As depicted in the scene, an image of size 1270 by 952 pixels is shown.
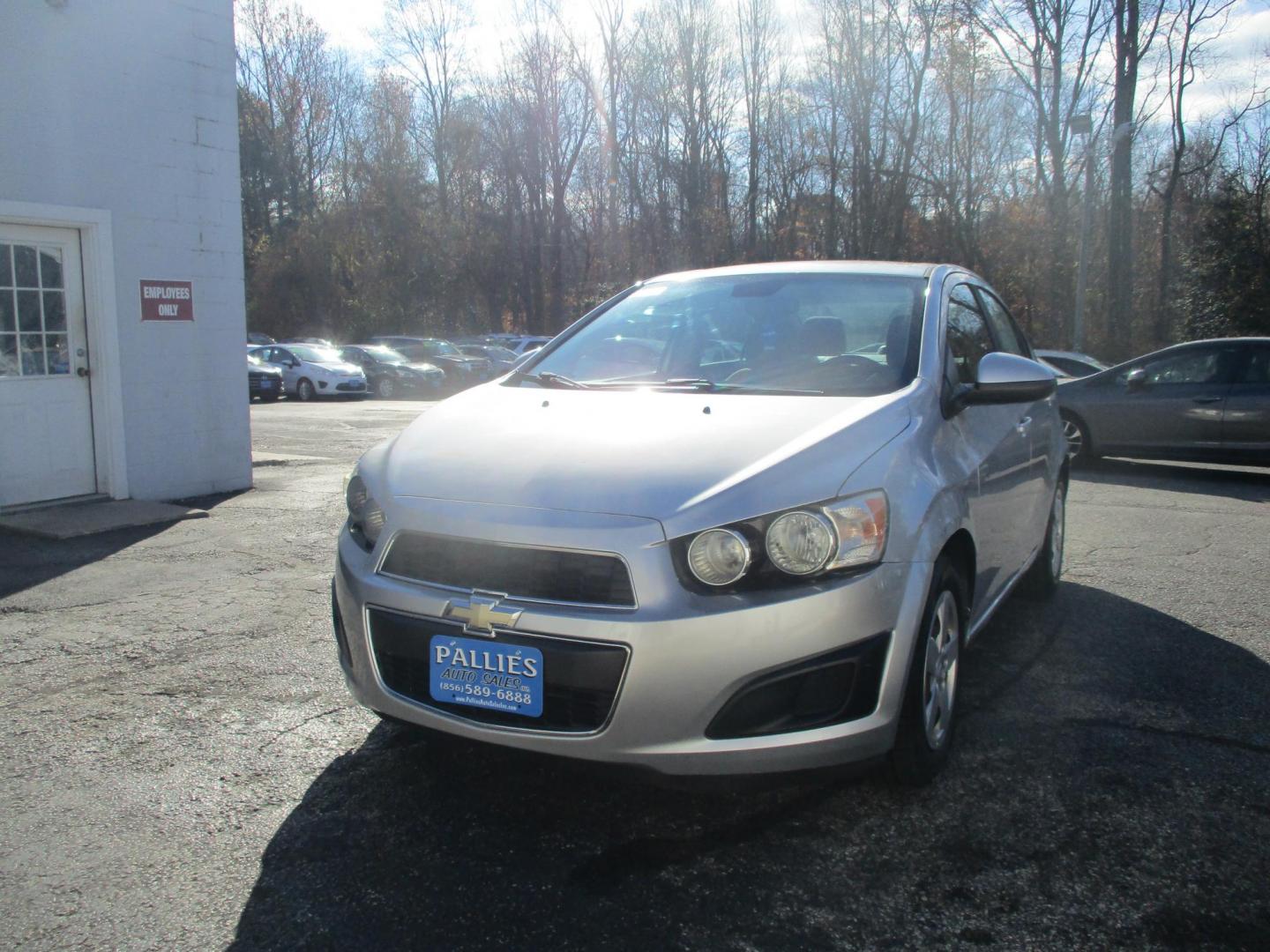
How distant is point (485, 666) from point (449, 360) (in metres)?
28.2

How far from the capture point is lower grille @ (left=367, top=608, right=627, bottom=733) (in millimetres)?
2611

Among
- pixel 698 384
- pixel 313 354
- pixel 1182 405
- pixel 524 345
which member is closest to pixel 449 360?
pixel 524 345

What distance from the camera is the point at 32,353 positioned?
761 centimetres

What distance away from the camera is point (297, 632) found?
4.79 meters

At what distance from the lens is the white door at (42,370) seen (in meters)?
7.45

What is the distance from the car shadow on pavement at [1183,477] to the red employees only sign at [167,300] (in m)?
8.74

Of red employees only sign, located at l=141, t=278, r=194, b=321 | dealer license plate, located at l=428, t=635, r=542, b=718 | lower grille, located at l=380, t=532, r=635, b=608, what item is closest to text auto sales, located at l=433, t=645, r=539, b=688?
dealer license plate, located at l=428, t=635, r=542, b=718

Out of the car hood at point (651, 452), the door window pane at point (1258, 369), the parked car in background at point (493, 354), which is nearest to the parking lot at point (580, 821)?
the car hood at point (651, 452)

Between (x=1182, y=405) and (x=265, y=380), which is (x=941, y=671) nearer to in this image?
(x=1182, y=405)

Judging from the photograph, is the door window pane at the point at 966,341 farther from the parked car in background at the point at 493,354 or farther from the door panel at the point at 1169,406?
the parked car in background at the point at 493,354

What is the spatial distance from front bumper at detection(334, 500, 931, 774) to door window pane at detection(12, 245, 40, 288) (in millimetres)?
6357

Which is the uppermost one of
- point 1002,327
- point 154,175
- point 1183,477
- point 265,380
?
point 154,175

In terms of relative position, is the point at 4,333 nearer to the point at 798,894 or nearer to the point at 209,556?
the point at 209,556

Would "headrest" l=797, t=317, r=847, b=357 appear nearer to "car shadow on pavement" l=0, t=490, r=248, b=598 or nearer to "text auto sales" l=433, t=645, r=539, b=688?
"text auto sales" l=433, t=645, r=539, b=688
